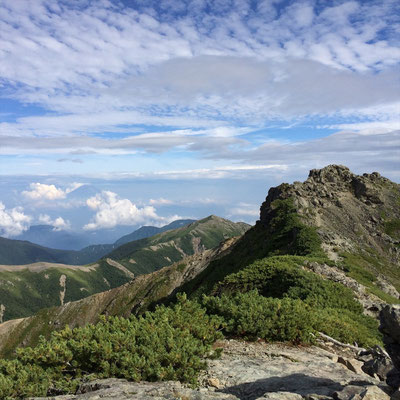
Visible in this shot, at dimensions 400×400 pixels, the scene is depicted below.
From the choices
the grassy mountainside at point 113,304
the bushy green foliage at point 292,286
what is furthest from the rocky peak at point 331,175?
the bushy green foliage at point 292,286

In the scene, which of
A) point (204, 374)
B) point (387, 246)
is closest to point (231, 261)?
point (387, 246)

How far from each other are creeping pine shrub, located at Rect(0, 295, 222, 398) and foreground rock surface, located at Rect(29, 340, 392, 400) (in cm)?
43

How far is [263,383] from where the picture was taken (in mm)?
10117

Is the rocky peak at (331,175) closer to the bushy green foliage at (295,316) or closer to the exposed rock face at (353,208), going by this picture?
the exposed rock face at (353,208)

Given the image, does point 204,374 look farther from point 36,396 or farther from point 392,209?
point 392,209

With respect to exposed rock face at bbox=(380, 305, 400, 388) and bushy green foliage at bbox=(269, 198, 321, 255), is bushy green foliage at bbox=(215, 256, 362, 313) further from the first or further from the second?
bushy green foliage at bbox=(269, 198, 321, 255)

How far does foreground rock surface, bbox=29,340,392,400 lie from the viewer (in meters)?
8.42

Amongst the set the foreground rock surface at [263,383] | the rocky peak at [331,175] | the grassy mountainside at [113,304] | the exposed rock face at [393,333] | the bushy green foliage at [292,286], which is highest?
the rocky peak at [331,175]

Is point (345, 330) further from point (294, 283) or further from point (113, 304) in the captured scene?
point (113, 304)

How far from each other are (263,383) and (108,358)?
515 centimetres

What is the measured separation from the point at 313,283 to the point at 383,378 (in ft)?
51.7

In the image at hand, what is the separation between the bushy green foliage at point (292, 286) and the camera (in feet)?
74.1

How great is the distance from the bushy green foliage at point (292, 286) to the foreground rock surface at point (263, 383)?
27.4 ft

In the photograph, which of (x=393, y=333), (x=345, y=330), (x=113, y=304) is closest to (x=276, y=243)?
(x=345, y=330)
